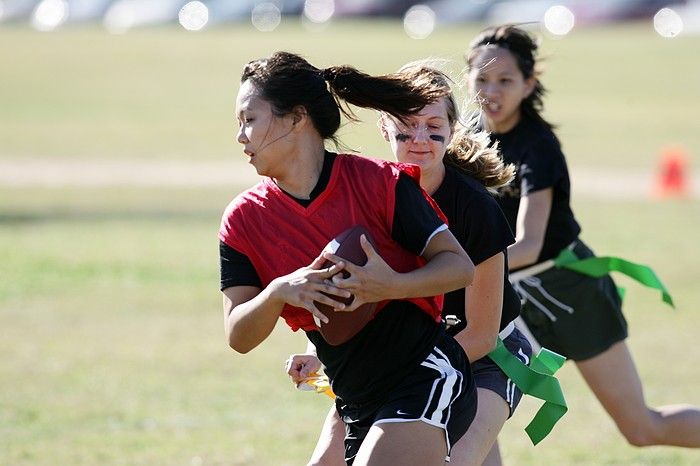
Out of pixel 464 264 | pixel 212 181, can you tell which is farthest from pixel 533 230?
pixel 212 181

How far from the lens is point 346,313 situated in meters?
3.72

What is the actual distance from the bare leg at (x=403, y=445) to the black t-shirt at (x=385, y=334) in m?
0.15

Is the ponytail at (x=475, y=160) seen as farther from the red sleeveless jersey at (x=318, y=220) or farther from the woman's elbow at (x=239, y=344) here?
the woman's elbow at (x=239, y=344)

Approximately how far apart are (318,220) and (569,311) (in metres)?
2.54

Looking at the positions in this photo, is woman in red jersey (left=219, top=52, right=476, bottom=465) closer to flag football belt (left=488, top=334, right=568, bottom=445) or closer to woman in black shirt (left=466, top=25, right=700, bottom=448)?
flag football belt (left=488, top=334, right=568, bottom=445)

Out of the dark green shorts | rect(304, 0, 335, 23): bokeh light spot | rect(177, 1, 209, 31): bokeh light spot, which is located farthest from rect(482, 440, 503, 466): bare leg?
rect(304, 0, 335, 23): bokeh light spot

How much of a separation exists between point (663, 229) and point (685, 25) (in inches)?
1155

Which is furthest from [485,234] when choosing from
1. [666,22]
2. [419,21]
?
[419,21]

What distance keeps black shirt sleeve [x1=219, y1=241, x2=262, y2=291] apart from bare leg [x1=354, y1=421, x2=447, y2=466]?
56cm

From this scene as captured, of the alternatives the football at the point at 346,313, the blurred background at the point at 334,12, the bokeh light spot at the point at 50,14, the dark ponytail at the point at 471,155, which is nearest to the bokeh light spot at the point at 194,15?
the blurred background at the point at 334,12

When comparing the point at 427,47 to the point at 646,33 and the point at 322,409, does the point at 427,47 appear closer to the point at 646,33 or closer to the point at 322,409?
the point at 646,33

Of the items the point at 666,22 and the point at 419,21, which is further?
the point at 419,21

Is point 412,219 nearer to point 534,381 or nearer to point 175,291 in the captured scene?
point 534,381

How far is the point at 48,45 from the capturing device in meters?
39.3
